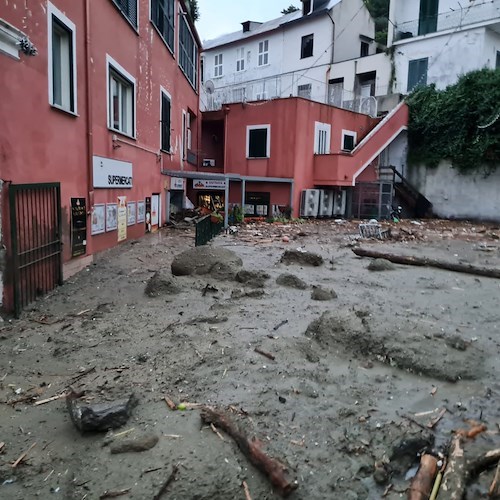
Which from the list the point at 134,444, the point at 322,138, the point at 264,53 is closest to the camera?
the point at 134,444

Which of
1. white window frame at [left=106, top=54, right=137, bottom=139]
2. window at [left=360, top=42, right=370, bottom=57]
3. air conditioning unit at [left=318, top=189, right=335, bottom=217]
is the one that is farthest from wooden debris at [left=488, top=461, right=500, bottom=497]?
window at [left=360, top=42, right=370, bottom=57]

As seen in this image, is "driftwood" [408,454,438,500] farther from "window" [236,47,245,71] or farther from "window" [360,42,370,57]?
"window" [236,47,245,71]

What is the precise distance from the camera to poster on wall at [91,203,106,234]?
9143 mm

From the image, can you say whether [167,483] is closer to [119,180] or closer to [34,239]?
[34,239]

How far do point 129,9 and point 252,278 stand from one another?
804 centimetres

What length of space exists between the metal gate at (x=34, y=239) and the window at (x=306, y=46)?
26.6m

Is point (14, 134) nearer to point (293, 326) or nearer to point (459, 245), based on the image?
point (293, 326)

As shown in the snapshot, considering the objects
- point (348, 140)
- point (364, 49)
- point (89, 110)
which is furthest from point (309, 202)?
point (364, 49)

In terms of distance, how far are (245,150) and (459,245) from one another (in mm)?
11126

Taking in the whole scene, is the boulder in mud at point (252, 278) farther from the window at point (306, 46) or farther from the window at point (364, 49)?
the window at point (364, 49)

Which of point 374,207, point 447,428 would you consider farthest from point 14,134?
point 374,207

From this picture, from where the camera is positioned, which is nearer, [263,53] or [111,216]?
[111,216]

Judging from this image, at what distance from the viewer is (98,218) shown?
9.38 metres

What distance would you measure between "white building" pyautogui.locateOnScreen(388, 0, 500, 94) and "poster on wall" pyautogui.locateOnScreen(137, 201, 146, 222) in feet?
61.3
